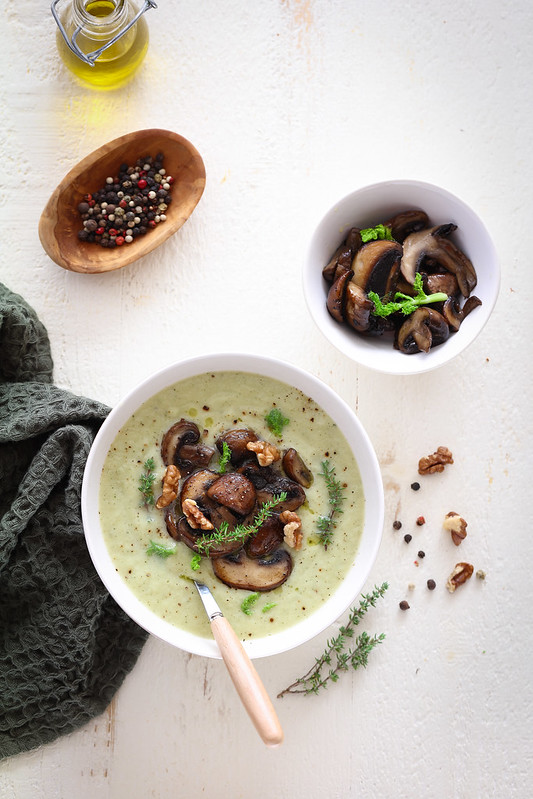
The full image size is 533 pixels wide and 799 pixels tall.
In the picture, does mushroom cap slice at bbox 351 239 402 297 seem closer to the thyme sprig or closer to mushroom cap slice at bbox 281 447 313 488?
mushroom cap slice at bbox 281 447 313 488

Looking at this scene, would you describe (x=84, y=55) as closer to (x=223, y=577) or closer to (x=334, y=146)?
(x=334, y=146)

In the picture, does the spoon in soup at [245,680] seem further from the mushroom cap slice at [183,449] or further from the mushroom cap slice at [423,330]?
the mushroom cap slice at [423,330]

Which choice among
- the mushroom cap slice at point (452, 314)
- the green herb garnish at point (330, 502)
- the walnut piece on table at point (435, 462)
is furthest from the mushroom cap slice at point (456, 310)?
the green herb garnish at point (330, 502)

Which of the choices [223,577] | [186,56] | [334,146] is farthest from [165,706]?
[186,56]

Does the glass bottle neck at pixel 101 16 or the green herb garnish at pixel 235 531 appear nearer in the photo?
the green herb garnish at pixel 235 531

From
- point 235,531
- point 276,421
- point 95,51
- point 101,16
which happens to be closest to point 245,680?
point 235,531

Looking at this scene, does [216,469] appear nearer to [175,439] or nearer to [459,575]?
[175,439]
